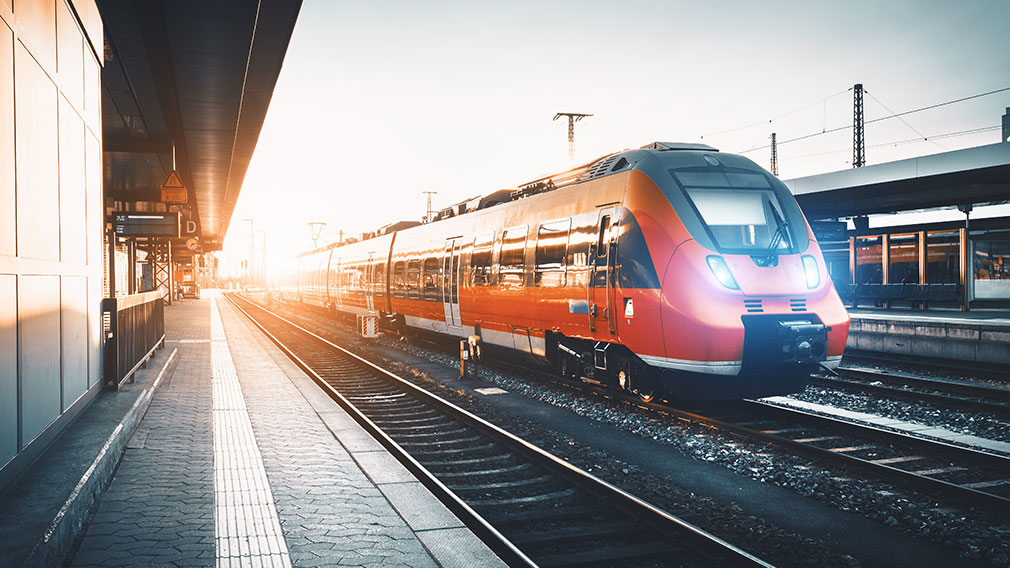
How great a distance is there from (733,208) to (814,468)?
3.19 metres

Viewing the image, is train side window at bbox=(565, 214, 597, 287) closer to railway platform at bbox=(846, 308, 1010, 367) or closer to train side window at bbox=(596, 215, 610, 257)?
train side window at bbox=(596, 215, 610, 257)

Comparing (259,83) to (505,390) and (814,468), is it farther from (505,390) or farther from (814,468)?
(814,468)

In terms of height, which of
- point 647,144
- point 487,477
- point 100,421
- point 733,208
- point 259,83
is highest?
point 259,83

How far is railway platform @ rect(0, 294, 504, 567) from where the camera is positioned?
13.2ft

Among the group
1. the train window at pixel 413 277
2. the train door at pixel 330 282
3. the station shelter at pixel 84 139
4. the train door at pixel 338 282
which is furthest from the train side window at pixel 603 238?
the train door at pixel 330 282

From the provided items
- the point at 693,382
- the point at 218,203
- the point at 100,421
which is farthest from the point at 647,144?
the point at 218,203

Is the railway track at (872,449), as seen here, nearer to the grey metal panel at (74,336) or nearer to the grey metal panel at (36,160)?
the grey metal panel at (74,336)

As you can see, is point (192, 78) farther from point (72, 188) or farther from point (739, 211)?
point (739, 211)

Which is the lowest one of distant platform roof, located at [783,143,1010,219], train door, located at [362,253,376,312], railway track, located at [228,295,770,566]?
railway track, located at [228,295,770,566]

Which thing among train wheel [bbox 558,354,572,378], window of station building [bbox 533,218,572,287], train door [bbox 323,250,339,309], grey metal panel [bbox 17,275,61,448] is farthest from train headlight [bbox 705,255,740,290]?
train door [bbox 323,250,339,309]

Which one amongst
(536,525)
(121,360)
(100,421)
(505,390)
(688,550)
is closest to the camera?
(688,550)

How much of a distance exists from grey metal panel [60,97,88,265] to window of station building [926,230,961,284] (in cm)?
2516

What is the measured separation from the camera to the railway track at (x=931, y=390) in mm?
8875

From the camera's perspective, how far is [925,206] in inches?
792
